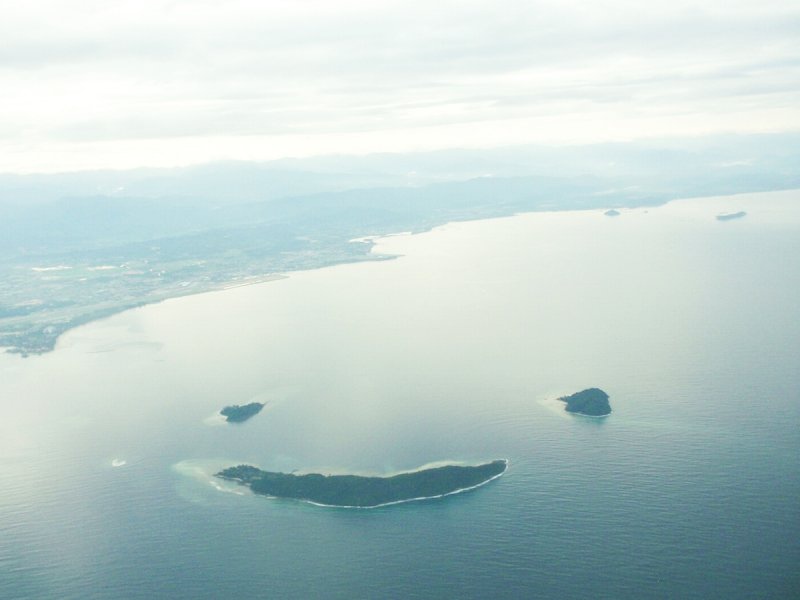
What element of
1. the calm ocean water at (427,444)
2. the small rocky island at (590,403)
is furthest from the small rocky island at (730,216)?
the small rocky island at (590,403)

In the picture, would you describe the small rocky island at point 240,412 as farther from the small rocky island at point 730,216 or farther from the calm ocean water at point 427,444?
the small rocky island at point 730,216

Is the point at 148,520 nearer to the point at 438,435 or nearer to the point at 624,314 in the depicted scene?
the point at 438,435

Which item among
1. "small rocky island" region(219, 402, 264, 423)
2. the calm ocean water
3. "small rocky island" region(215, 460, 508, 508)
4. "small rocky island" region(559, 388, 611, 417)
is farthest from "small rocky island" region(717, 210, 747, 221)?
"small rocky island" region(215, 460, 508, 508)

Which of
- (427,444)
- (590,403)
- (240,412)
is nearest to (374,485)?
(427,444)

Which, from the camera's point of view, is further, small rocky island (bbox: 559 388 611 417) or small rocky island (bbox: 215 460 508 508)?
small rocky island (bbox: 559 388 611 417)

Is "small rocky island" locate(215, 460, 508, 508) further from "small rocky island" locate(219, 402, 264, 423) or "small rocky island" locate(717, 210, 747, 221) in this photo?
"small rocky island" locate(717, 210, 747, 221)

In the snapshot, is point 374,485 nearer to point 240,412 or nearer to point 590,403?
point 240,412

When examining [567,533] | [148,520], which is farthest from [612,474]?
[148,520]
